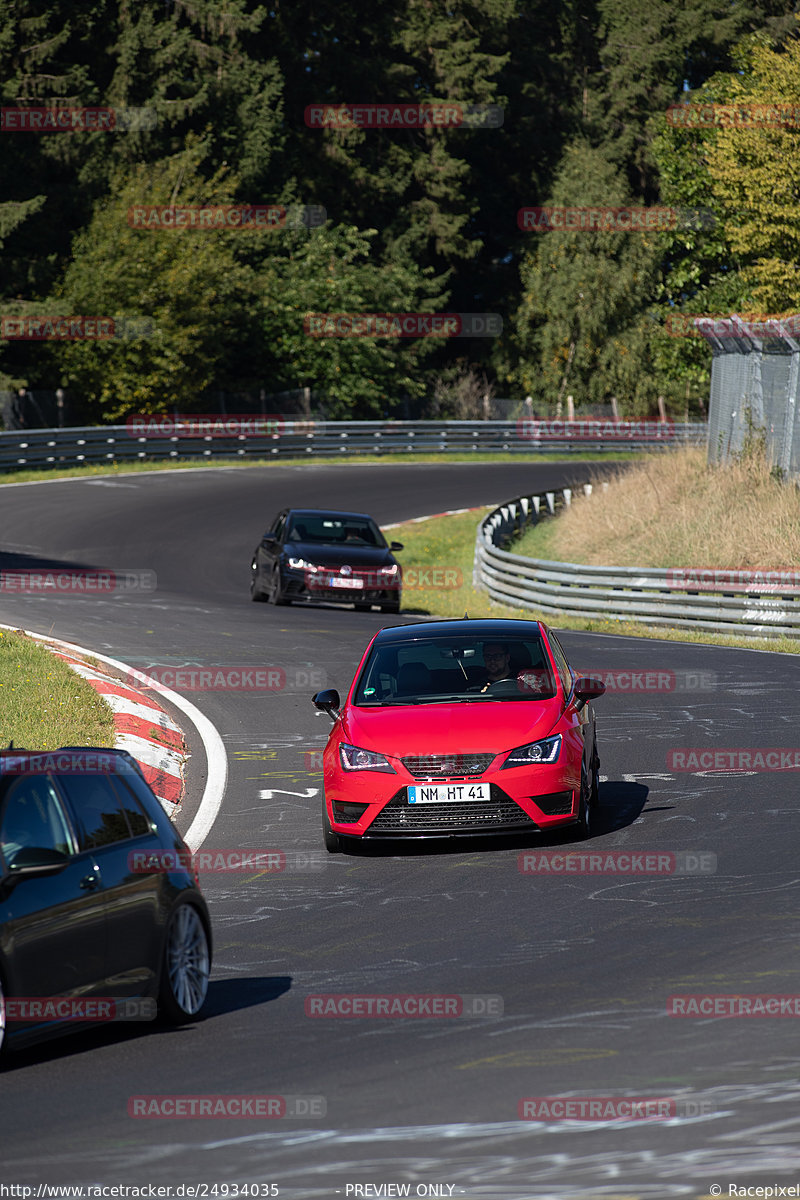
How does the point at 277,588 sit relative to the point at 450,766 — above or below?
below

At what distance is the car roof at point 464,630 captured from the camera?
12.6 metres

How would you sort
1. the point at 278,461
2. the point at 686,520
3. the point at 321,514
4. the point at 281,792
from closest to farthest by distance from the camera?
1. the point at 281,792
2. the point at 321,514
3. the point at 686,520
4. the point at 278,461

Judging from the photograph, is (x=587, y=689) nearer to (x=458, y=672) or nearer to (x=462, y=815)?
(x=458, y=672)

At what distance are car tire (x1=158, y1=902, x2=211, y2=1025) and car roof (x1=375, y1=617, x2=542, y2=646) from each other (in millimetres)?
5053

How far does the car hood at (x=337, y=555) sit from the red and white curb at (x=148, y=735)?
8.73 m

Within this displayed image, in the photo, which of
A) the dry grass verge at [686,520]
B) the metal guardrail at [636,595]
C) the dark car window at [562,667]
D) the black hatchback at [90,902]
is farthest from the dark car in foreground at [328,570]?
the black hatchback at [90,902]

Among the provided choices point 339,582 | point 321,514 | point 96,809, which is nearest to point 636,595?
point 339,582

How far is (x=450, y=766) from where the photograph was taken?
1102 centimetres

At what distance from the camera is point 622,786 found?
44.1 feet

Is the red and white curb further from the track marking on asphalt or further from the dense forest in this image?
the dense forest

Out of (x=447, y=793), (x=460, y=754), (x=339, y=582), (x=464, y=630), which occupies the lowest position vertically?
(x=339, y=582)

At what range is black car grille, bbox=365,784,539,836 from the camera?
11.0 meters

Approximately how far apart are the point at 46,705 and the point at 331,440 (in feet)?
133

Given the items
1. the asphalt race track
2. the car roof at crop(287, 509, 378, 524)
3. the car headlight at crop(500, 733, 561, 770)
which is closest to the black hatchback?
the asphalt race track
